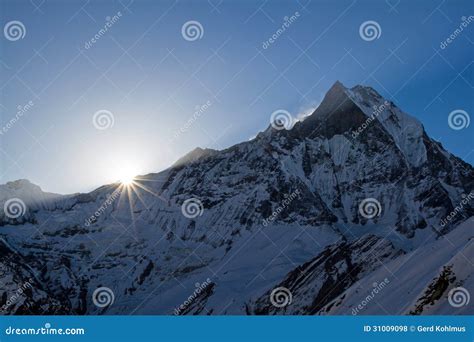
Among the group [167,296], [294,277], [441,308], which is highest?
[441,308]

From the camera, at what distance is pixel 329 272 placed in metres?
121
